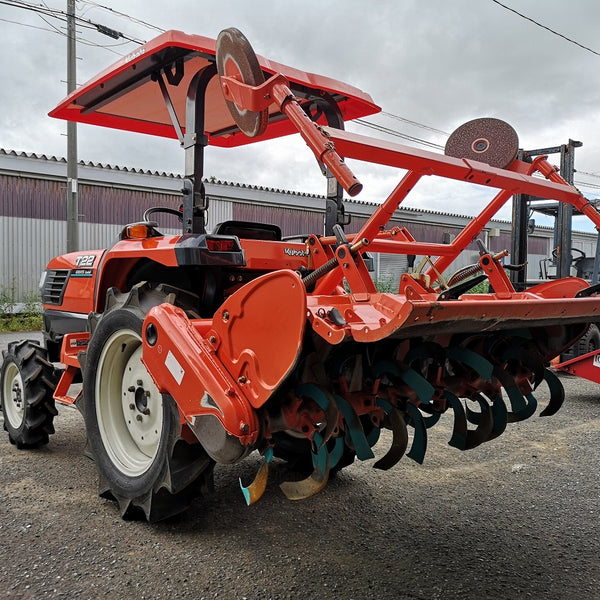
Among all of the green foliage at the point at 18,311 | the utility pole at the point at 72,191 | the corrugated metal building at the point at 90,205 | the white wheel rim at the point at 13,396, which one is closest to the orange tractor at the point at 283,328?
the white wheel rim at the point at 13,396

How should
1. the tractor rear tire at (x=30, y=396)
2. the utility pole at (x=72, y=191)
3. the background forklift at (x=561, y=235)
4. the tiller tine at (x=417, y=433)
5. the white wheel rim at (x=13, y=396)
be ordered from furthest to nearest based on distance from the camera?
→ the utility pole at (x=72, y=191) → the background forklift at (x=561, y=235) → the white wheel rim at (x=13, y=396) → the tractor rear tire at (x=30, y=396) → the tiller tine at (x=417, y=433)

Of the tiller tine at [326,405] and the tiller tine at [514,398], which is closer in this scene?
the tiller tine at [326,405]

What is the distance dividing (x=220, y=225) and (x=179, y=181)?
1049 cm

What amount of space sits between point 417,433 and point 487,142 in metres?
1.52

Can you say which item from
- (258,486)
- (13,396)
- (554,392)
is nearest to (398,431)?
(258,486)

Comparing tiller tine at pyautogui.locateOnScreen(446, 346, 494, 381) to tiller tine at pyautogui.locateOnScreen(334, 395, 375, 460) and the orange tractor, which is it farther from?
tiller tine at pyautogui.locateOnScreen(334, 395, 375, 460)

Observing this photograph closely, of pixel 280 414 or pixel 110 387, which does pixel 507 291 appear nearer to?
pixel 280 414

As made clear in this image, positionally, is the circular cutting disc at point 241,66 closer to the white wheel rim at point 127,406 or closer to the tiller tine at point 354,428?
the white wheel rim at point 127,406

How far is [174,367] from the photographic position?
7.18 ft

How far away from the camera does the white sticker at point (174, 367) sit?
2158mm

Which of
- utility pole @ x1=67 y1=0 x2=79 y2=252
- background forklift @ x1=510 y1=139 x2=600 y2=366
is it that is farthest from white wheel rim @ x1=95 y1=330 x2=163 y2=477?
utility pole @ x1=67 y1=0 x2=79 y2=252

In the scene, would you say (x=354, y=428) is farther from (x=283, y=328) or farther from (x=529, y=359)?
(x=529, y=359)

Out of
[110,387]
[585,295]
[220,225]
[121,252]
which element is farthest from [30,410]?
[585,295]

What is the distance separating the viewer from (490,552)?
2541 millimetres
